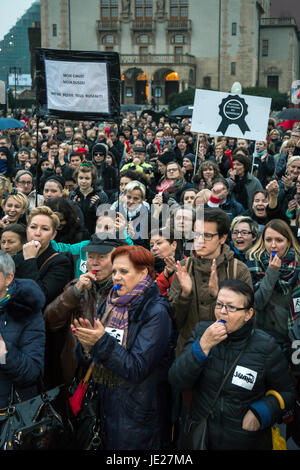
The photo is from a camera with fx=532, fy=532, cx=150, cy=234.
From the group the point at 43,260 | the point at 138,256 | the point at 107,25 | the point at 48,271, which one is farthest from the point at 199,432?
the point at 107,25

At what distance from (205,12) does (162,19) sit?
4564mm

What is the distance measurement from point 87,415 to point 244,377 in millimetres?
951

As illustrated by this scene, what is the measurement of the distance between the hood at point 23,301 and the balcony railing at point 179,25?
5641 centimetres

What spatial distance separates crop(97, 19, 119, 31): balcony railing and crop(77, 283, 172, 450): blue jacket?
57014 millimetres

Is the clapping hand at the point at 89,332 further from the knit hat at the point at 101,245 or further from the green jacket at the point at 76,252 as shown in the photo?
the green jacket at the point at 76,252

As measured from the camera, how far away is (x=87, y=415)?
310cm

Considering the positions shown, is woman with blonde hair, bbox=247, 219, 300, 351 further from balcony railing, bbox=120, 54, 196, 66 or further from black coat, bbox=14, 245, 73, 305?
balcony railing, bbox=120, 54, 196, 66

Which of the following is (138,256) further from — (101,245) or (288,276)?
(288,276)

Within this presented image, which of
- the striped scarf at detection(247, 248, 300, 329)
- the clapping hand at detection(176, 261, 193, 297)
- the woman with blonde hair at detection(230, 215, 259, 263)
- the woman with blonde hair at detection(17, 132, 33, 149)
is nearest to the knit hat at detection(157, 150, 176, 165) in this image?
the woman with blonde hair at detection(17, 132, 33, 149)

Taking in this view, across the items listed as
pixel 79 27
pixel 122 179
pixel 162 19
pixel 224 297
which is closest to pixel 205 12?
pixel 162 19

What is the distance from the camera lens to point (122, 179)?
6598 millimetres

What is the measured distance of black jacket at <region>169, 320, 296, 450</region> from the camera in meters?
2.85
